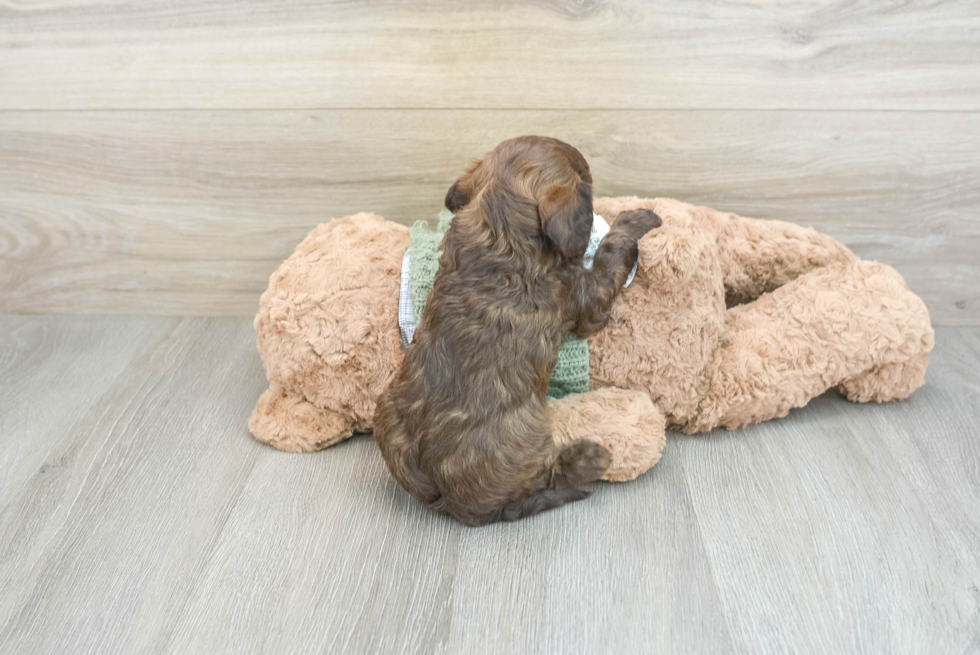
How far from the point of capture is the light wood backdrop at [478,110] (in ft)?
5.64

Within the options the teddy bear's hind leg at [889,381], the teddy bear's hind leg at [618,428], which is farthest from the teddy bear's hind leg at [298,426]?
the teddy bear's hind leg at [889,381]

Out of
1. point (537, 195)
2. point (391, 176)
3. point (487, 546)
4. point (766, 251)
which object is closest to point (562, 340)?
point (537, 195)

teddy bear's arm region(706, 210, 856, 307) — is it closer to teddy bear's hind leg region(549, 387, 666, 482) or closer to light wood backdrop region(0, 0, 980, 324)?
light wood backdrop region(0, 0, 980, 324)

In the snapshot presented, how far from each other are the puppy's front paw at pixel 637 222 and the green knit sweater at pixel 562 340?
0.78 ft

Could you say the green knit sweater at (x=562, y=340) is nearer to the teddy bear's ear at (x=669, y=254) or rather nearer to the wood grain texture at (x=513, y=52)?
the teddy bear's ear at (x=669, y=254)

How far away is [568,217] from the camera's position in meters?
1.28

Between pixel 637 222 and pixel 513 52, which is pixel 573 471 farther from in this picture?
pixel 513 52

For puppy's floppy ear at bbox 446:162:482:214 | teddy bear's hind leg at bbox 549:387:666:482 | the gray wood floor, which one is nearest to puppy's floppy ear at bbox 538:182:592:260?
puppy's floppy ear at bbox 446:162:482:214

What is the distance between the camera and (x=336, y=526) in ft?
4.58

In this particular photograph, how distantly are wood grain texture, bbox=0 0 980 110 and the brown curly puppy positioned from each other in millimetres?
470

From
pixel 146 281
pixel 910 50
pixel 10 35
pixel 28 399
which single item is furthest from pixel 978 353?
pixel 10 35

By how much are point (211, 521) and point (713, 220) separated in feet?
4.03

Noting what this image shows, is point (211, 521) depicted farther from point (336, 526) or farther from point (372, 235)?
point (372, 235)

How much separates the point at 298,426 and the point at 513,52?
98 cm
